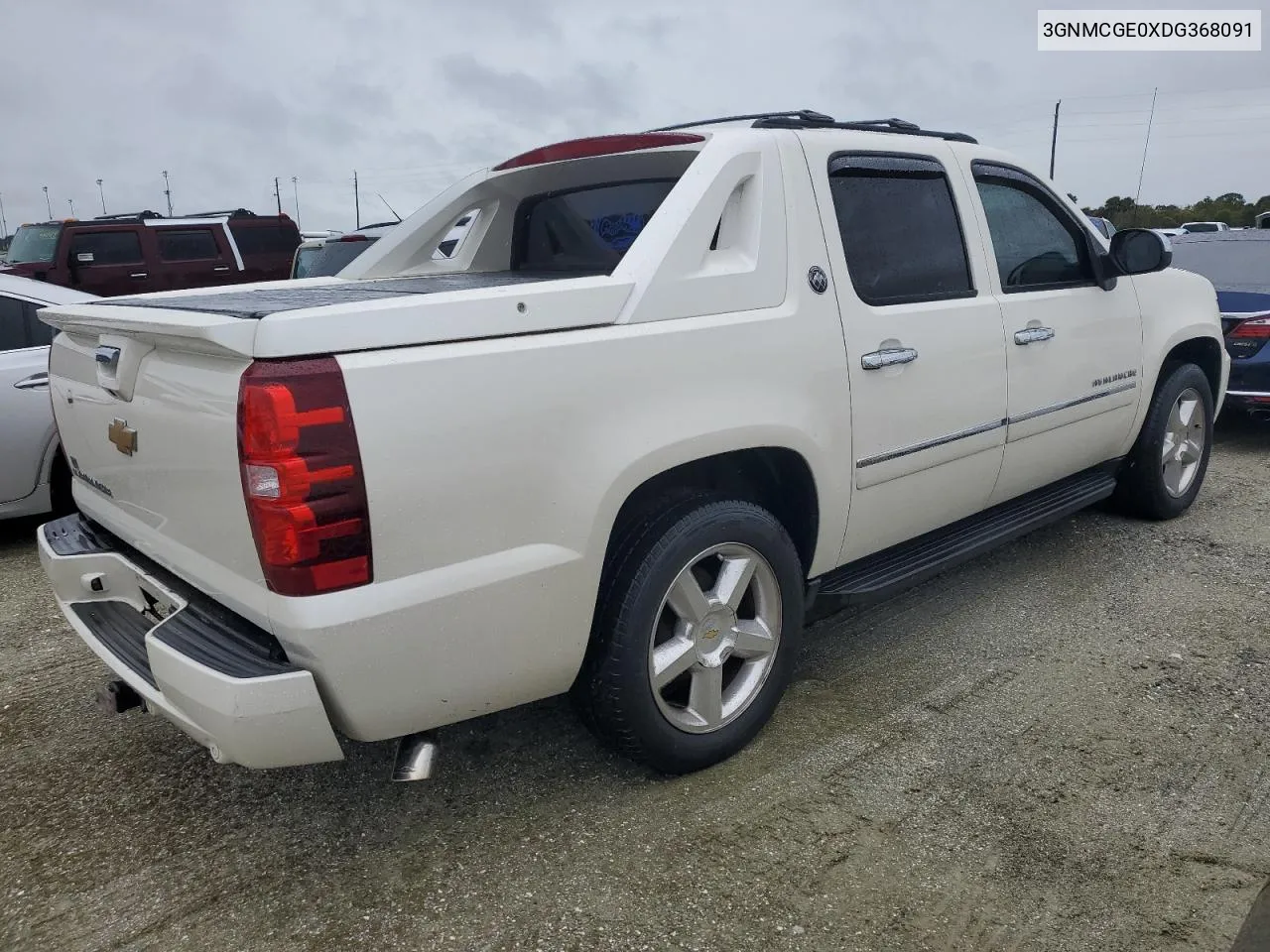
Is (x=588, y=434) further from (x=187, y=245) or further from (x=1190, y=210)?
(x=1190, y=210)

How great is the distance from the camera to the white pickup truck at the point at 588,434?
208 cm

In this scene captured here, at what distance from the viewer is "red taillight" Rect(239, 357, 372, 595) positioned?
198 centimetres

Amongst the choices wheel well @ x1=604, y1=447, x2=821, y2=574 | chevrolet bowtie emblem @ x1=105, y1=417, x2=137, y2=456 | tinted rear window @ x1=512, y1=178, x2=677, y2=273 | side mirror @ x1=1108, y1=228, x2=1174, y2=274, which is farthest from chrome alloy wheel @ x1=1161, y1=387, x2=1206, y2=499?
chevrolet bowtie emblem @ x1=105, y1=417, x2=137, y2=456

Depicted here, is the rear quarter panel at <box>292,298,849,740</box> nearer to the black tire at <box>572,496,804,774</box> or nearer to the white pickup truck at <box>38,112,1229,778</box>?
the white pickup truck at <box>38,112,1229,778</box>

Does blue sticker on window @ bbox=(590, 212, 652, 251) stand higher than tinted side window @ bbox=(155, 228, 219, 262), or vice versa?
blue sticker on window @ bbox=(590, 212, 652, 251)

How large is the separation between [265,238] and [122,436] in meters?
12.5

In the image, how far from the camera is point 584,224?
12.0 feet

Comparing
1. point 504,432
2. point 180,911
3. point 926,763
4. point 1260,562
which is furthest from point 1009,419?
point 180,911

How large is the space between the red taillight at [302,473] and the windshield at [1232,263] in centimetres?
739

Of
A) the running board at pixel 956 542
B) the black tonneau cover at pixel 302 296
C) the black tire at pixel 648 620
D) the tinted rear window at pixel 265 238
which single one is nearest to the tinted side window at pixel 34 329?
the black tonneau cover at pixel 302 296

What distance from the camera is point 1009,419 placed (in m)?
3.67

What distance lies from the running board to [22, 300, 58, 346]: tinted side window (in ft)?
14.4

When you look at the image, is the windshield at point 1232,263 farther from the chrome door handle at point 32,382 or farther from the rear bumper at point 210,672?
the chrome door handle at point 32,382

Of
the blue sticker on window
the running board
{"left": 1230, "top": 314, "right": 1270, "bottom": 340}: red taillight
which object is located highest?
the blue sticker on window
